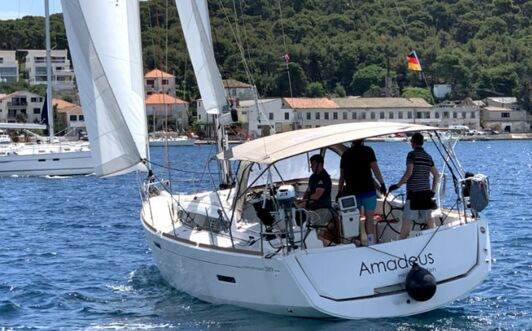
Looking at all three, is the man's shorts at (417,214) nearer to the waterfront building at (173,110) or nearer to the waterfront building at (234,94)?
the waterfront building at (234,94)

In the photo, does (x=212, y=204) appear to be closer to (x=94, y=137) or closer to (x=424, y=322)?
(x=94, y=137)

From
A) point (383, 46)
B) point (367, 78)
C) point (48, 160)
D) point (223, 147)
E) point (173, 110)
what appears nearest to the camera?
point (223, 147)

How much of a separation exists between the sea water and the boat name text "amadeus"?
26.4 inches

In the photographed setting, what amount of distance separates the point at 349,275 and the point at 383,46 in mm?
142033

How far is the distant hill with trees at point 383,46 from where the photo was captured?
461 feet

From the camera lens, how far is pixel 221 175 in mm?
20906

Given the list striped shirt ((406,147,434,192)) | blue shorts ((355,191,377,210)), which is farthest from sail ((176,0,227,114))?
striped shirt ((406,147,434,192))

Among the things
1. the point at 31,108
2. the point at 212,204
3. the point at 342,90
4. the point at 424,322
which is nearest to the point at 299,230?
the point at 424,322

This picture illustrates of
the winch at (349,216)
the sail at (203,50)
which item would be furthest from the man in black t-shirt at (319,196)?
the sail at (203,50)

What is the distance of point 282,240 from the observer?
47.6ft

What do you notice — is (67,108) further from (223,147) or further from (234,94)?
(223,147)

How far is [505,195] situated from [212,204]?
71.1 ft

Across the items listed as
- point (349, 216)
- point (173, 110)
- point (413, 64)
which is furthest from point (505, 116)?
point (349, 216)

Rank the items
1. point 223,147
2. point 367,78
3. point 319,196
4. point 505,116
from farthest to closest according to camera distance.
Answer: point 367,78
point 505,116
point 223,147
point 319,196
